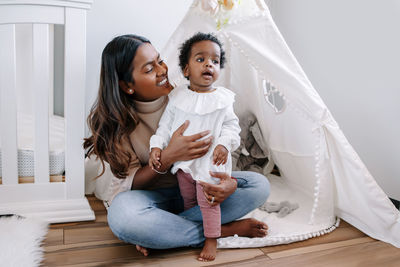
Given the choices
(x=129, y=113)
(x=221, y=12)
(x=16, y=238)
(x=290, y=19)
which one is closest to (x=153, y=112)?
(x=129, y=113)

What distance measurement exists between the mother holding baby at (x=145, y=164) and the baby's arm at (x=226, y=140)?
5 centimetres

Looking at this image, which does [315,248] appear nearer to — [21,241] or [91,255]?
[91,255]

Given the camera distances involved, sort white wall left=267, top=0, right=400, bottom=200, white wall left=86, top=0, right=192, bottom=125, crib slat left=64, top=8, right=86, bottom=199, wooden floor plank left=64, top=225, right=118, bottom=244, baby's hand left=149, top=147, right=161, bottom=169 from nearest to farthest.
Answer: baby's hand left=149, top=147, right=161, bottom=169 < wooden floor plank left=64, top=225, right=118, bottom=244 < crib slat left=64, top=8, right=86, bottom=199 < white wall left=267, top=0, right=400, bottom=200 < white wall left=86, top=0, right=192, bottom=125

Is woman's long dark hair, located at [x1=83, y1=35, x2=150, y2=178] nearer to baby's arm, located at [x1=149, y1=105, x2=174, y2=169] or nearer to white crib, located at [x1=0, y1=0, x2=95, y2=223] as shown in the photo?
baby's arm, located at [x1=149, y1=105, x2=174, y2=169]

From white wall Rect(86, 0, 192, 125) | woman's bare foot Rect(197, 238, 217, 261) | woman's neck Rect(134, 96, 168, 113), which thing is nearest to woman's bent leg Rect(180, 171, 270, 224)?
woman's bare foot Rect(197, 238, 217, 261)

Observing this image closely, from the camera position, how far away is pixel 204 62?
1.38 metres

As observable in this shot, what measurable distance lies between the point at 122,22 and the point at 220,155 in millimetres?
1220

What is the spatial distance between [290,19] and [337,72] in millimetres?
539

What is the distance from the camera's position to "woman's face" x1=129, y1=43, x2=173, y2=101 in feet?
4.78

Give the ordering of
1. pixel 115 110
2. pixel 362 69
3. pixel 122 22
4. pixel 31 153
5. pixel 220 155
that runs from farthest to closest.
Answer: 1. pixel 122 22
2. pixel 362 69
3. pixel 31 153
4. pixel 115 110
5. pixel 220 155

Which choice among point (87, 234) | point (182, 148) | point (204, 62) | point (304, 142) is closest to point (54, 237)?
point (87, 234)

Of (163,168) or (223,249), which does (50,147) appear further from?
(223,249)

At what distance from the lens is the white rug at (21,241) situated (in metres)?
1.29

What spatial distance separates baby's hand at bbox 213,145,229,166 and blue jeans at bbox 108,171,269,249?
210 mm
